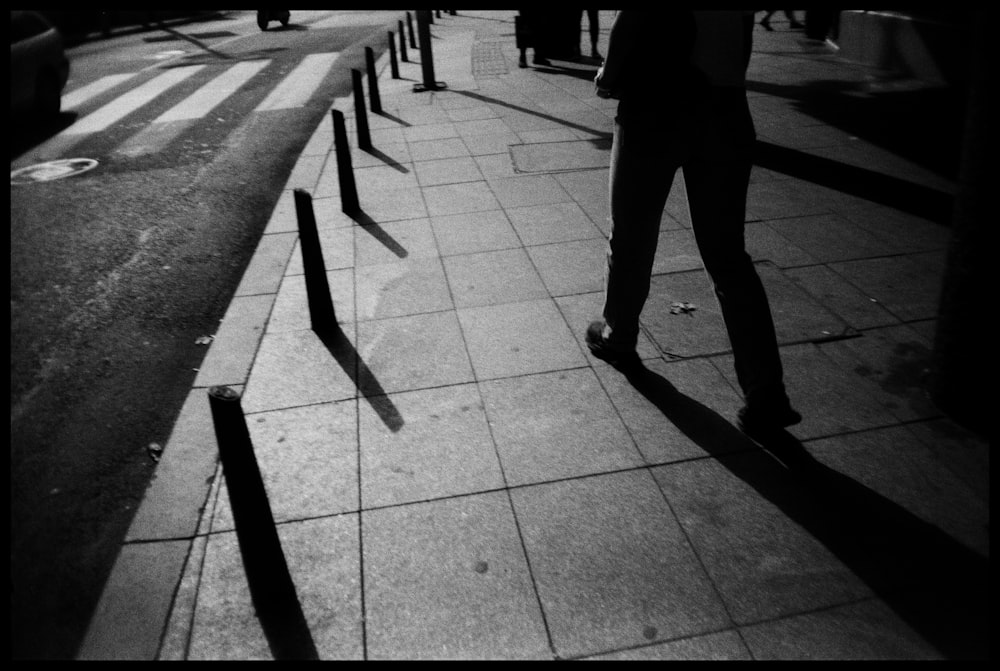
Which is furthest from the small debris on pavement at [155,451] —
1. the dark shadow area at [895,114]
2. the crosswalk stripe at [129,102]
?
the crosswalk stripe at [129,102]

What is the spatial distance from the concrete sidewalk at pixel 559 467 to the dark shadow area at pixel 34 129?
7.30 m

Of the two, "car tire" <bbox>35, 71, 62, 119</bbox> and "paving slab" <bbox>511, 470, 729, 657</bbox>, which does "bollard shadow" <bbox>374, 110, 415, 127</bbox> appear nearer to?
"car tire" <bbox>35, 71, 62, 119</bbox>

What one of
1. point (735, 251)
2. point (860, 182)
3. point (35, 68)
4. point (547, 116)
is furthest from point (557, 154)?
point (35, 68)

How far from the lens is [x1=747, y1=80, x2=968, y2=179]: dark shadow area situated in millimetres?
7910

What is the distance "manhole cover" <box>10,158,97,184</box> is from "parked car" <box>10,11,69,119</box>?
7.64 ft

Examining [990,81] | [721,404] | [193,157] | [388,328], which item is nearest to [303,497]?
[388,328]

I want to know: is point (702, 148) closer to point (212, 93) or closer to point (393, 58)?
point (393, 58)

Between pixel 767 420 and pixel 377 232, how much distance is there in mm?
4081

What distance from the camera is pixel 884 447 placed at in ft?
11.0

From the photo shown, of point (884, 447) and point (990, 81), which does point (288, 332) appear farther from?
point (990, 81)

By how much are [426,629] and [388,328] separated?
98.2 inches

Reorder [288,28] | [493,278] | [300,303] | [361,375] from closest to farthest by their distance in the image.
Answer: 1. [361,375]
2. [300,303]
3. [493,278]
4. [288,28]

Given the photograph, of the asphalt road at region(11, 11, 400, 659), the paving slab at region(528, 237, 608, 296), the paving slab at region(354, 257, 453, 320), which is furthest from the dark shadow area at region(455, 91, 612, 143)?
the paving slab at region(354, 257, 453, 320)

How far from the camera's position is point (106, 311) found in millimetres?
5645
